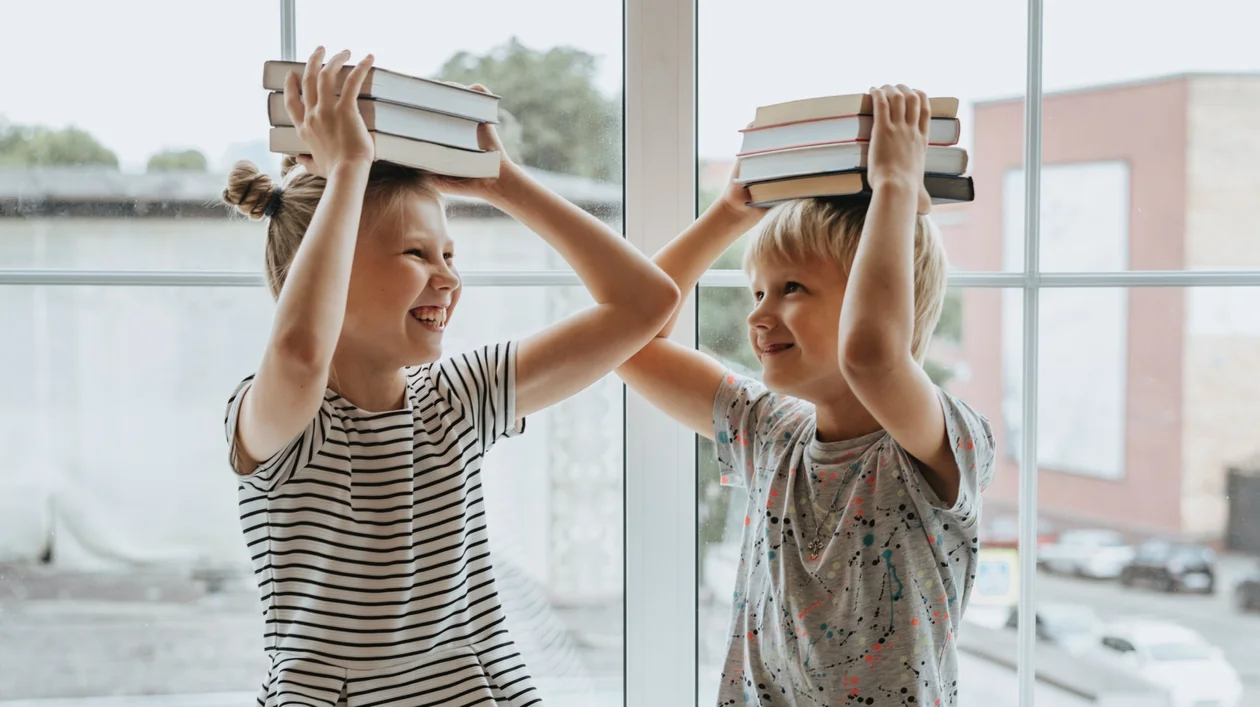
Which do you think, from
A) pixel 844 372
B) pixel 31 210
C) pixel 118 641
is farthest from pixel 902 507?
pixel 31 210

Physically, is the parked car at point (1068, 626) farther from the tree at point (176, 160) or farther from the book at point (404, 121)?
the tree at point (176, 160)

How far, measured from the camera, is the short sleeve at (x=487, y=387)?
3.90ft

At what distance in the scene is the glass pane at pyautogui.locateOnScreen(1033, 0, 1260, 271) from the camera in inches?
57.0

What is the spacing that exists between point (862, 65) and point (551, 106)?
0.48m

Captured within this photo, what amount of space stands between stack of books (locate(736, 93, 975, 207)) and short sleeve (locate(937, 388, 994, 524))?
10.2 inches

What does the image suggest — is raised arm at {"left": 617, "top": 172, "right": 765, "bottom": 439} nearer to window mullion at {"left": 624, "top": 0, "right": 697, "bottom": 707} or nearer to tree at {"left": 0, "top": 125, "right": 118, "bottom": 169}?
window mullion at {"left": 624, "top": 0, "right": 697, "bottom": 707}

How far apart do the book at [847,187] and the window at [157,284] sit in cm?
37

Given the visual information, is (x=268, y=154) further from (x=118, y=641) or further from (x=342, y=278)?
(x=118, y=641)

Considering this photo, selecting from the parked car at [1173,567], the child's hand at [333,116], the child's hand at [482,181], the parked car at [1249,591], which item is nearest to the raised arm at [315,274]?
the child's hand at [333,116]

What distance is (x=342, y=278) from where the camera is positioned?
100 centimetres

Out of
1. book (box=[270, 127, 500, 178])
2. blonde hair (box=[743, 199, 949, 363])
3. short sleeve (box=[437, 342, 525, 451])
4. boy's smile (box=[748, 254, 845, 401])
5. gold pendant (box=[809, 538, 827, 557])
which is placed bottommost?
gold pendant (box=[809, 538, 827, 557])

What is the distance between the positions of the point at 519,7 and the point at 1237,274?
115 centimetres

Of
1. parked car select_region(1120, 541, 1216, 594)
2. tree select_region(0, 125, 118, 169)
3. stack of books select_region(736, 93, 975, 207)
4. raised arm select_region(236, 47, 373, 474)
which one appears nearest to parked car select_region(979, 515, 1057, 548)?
parked car select_region(1120, 541, 1216, 594)

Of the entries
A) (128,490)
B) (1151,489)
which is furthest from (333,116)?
(1151,489)
